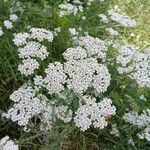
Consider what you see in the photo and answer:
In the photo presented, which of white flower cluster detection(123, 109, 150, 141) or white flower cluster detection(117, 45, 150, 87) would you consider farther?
white flower cluster detection(123, 109, 150, 141)

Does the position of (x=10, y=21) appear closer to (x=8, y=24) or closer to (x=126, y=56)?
(x=8, y=24)

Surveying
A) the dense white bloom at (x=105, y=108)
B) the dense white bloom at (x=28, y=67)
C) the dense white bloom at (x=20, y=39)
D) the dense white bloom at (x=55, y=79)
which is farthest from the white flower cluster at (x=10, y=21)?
the dense white bloom at (x=105, y=108)

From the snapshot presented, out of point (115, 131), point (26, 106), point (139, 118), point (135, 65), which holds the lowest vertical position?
point (115, 131)

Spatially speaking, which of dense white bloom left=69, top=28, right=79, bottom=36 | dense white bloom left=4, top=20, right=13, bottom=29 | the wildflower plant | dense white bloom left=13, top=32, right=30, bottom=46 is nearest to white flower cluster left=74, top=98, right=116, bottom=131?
the wildflower plant

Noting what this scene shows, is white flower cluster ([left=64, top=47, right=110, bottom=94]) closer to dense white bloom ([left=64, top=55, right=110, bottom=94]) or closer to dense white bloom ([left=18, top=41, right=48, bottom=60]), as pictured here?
dense white bloom ([left=64, top=55, right=110, bottom=94])

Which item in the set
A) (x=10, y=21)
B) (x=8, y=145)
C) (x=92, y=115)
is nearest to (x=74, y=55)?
(x=92, y=115)

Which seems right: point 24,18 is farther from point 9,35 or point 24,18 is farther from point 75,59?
point 75,59

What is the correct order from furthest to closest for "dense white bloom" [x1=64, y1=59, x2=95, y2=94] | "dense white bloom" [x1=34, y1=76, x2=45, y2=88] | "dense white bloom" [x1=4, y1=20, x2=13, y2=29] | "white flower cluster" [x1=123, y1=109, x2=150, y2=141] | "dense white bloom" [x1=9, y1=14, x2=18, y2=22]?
"dense white bloom" [x1=9, y1=14, x2=18, y2=22], "dense white bloom" [x1=4, y1=20, x2=13, y2=29], "white flower cluster" [x1=123, y1=109, x2=150, y2=141], "dense white bloom" [x1=34, y1=76, x2=45, y2=88], "dense white bloom" [x1=64, y1=59, x2=95, y2=94]
